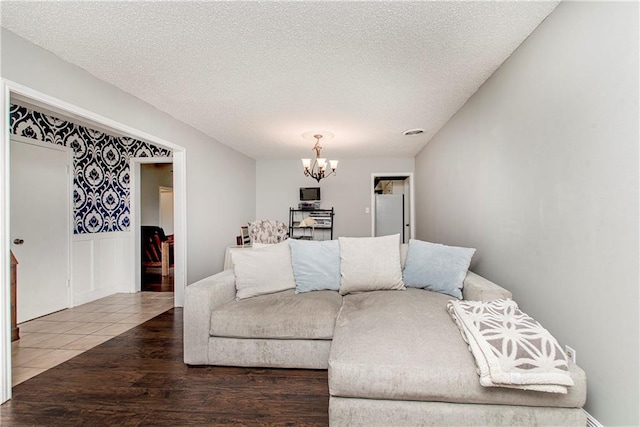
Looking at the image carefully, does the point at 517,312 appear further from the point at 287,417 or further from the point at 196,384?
the point at 196,384

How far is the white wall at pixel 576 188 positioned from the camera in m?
1.29

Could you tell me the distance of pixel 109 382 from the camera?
2039mm

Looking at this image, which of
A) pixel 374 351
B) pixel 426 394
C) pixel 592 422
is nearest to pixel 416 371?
pixel 426 394

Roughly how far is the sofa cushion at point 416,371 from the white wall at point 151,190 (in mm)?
6887

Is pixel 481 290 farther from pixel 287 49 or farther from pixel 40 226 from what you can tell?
pixel 40 226

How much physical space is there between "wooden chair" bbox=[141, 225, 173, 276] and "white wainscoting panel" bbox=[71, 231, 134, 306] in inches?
49.8

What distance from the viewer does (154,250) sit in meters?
5.94

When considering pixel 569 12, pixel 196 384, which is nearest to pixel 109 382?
pixel 196 384

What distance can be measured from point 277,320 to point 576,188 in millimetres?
1989

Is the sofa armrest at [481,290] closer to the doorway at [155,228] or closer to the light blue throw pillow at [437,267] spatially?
the light blue throw pillow at [437,267]

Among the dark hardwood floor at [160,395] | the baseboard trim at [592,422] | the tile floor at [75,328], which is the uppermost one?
the baseboard trim at [592,422]

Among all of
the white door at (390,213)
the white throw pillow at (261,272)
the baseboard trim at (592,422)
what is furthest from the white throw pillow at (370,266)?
the white door at (390,213)

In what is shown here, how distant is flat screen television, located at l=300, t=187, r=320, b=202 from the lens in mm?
6375

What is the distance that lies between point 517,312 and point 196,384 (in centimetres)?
209
